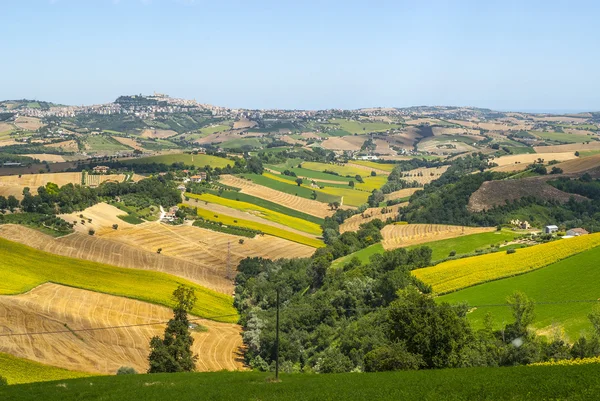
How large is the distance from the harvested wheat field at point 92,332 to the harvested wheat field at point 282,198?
80461 mm

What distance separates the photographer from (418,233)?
102 metres

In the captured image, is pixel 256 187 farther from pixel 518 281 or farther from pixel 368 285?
Answer: pixel 518 281

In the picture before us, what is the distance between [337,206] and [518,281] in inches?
4025

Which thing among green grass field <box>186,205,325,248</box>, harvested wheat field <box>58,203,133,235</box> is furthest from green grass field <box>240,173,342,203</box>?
harvested wheat field <box>58,203,133,235</box>

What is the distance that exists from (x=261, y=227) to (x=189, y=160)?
8032cm

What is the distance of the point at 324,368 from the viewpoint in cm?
4341

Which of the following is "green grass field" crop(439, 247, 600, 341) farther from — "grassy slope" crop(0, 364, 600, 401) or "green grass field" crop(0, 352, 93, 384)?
"green grass field" crop(0, 352, 93, 384)

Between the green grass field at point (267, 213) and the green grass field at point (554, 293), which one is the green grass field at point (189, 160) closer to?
the green grass field at point (267, 213)

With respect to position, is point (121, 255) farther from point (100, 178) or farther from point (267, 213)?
point (100, 178)

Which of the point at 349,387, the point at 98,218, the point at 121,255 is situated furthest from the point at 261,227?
the point at 349,387

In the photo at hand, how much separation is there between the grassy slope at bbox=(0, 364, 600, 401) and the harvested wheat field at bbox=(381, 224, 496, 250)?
62.3 metres

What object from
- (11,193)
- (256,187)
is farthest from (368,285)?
(256,187)

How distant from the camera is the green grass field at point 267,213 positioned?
12850cm

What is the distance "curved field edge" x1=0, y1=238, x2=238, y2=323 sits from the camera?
70.6 metres
